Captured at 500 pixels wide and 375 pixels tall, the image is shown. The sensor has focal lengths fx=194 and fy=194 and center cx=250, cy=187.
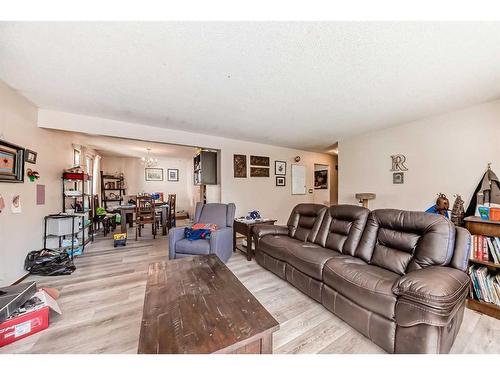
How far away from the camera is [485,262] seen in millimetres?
1810

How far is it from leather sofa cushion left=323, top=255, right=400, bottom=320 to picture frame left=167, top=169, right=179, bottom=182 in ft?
22.6

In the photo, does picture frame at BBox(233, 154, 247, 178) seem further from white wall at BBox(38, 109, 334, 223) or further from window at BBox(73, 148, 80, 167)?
window at BBox(73, 148, 80, 167)

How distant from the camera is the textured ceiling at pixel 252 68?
134 cm

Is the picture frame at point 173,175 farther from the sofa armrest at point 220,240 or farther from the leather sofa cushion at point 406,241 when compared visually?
the leather sofa cushion at point 406,241

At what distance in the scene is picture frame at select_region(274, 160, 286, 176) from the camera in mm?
→ 5125

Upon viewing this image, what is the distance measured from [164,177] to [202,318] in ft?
23.1

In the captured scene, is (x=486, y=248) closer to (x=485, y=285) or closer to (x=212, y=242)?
(x=485, y=285)

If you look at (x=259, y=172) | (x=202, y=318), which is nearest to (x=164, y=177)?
(x=259, y=172)

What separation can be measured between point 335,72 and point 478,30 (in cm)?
91

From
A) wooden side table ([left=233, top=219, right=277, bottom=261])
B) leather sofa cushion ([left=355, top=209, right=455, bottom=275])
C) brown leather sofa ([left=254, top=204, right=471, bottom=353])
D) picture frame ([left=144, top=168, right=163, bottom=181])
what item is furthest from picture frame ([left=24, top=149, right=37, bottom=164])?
picture frame ([left=144, top=168, right=163, bottom=181])

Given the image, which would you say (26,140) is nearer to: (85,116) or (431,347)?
(85,116)

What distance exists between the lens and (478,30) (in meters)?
1.33

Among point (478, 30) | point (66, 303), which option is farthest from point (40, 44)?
point (478, 30)

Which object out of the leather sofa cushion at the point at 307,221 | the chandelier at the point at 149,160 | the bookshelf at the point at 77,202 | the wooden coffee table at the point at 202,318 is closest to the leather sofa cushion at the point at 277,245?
the leather sofa cushion at the point at 307,221
